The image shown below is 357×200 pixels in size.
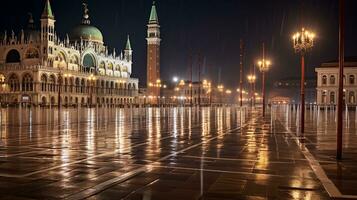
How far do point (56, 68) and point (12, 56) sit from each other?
1200 centimetres

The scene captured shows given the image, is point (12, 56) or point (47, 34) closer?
point (47, 34)

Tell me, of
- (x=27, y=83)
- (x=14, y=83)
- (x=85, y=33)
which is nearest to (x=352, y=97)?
(x=27, y=83)

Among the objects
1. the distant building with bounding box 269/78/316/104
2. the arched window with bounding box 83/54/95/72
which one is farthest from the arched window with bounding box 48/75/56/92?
the distant building with bounding box 269/78/316/104

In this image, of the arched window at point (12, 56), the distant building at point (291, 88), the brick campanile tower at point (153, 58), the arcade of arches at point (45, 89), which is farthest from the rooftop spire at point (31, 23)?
the distant building at point (291, 88)

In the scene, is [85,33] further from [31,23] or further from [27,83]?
[27,83]

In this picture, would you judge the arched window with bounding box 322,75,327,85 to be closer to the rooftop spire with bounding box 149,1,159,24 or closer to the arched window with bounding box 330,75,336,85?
the arched window with bounding box 330,75,336,85

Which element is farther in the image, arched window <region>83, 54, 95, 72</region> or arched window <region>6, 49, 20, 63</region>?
arched window <region>83, 54, 95, 72</region>

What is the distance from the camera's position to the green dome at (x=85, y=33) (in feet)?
344

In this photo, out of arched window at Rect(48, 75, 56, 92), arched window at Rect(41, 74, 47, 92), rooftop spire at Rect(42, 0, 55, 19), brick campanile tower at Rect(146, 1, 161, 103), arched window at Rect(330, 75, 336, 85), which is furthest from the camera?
brick campanile tower at Rect(146, 1, 161, 103)

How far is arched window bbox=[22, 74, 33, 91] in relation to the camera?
75.4m

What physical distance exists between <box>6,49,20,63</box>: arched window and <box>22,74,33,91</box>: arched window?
10353 millimetres

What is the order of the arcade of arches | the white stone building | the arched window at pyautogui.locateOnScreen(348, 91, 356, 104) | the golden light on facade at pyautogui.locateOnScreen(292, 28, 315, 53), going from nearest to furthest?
the golden light on facade at pyautogui.locateOnScreen(292, 28, 315, 53) < the arched window at pyautogui.locateOnScreen(348, 91, 356, 104) < the white stone building < the arcade of arches

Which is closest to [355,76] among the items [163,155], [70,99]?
[70,99]

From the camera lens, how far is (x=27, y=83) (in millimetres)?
75812
